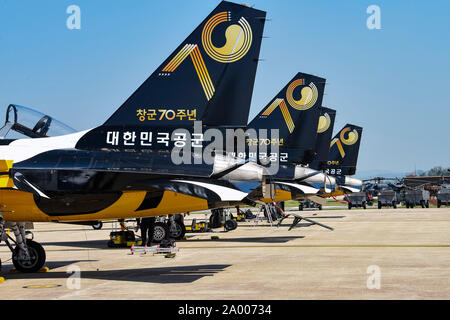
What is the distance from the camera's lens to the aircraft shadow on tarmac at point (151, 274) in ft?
45.5

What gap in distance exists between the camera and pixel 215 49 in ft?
48.0

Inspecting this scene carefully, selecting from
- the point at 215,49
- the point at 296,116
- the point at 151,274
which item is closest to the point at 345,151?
the point at 296,116

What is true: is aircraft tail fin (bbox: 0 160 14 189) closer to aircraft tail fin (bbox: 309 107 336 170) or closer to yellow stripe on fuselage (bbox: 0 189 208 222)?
yellow stripe on fuselage (bbox: 0 189 208 222)

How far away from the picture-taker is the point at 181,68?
47.6ft

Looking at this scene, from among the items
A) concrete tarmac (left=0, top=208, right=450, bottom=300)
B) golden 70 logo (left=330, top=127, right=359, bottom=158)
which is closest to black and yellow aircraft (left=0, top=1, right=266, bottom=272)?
concrete tarmac (left=0, top=208, right=450, bottom=300)

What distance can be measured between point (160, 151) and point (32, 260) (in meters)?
5.00

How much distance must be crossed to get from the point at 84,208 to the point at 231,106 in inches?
173

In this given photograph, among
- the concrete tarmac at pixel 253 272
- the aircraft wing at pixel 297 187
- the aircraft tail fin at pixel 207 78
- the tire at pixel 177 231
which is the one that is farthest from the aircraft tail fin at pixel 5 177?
the aircraft wing at pixel 297 187

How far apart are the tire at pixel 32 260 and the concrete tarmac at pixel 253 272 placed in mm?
305

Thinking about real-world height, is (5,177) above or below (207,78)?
below

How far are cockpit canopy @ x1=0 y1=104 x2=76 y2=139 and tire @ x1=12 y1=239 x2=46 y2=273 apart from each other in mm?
2986

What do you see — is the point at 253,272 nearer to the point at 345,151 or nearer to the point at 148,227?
the point at 148,227
